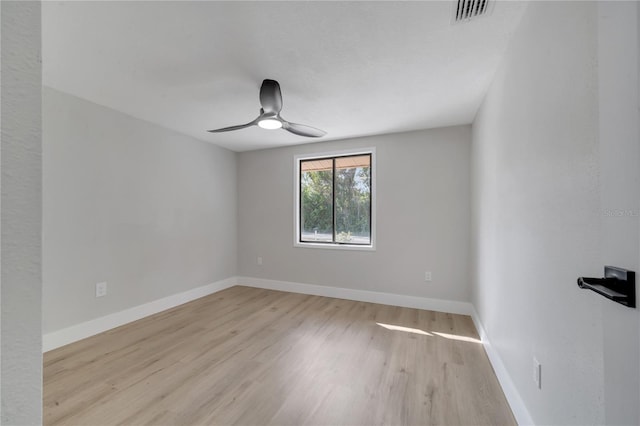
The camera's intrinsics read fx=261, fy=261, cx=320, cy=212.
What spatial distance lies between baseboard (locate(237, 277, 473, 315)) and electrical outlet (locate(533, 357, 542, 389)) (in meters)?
1.92

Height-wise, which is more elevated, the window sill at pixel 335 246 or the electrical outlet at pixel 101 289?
the window sill at pixel 335 246

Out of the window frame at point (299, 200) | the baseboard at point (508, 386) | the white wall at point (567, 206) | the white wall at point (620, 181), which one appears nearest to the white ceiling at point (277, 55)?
the white wall at point (567, 206)

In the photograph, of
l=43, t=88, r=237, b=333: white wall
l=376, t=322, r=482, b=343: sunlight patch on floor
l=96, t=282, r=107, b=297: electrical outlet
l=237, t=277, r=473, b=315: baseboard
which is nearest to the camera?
l=43, t=88, r=237, b=333: white wall

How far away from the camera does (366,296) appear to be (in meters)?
3.60

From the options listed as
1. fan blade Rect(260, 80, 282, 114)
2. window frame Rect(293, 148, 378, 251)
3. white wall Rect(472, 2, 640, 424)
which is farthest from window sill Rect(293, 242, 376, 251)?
fan blade Rect(260, 80, 282, 114)

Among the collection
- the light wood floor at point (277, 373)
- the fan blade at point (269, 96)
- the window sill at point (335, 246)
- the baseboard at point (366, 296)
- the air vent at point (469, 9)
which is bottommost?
the light wood floor at point (277, 373)

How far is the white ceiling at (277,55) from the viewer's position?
1.44 meters

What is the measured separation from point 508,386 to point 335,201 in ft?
9.22

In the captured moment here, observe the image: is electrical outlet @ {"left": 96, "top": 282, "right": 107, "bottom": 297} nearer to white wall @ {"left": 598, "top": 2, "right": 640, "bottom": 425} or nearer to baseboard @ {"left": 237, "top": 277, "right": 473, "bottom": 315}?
baseboard @ {"left": 237, "top": 277, "right": 473, "bottom": 315}

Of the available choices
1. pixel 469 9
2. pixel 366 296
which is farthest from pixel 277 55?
pixel 366 296

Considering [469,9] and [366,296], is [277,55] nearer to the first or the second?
[469,9]

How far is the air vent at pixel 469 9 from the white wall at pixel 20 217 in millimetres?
1709

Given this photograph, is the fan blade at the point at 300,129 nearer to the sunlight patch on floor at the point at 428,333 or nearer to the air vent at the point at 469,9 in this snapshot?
the air vent at the point at 469,9

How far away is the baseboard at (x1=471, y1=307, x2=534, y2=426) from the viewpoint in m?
1.44
